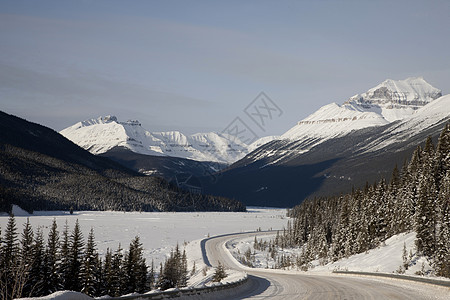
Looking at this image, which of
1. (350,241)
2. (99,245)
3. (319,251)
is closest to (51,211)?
(99,245)

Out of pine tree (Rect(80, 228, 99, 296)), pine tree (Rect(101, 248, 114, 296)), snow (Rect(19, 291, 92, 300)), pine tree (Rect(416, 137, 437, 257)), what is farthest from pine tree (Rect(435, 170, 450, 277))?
pine tree (Rect(80, 228, 99, 296))

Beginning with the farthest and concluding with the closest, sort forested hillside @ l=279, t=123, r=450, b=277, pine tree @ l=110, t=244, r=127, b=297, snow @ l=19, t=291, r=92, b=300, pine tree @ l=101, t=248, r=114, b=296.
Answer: forested hillside @ l=279, t=123, r=450, b=277 → pine tree @ l=110, t=244, r=127, b=297 → pine tree @ l=101, t=248, r=114, b=296 → snow @ l=19, t=291, r=92, b=300

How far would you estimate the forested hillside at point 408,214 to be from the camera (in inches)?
1593

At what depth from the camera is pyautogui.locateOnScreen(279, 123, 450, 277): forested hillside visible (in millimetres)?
40469

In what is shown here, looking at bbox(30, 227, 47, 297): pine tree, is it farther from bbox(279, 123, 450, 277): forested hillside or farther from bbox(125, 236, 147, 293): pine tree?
bbox(279, 123, 450, 277): forested hillside

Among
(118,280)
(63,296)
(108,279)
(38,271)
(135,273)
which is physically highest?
(63,296)

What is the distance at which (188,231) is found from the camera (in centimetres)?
12900

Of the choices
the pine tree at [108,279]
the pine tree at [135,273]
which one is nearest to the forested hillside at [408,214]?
the pine tree at [135,273]

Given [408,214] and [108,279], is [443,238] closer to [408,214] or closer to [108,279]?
[408,214]

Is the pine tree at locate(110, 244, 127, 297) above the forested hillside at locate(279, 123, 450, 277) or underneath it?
underneath

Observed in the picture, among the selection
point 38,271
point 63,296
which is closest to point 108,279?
point 38,271

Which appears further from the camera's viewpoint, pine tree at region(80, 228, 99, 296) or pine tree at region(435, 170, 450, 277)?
pine tree at region(80, 228, 99, 296)

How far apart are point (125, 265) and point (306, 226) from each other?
75.7 metres

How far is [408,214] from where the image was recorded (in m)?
54.4
